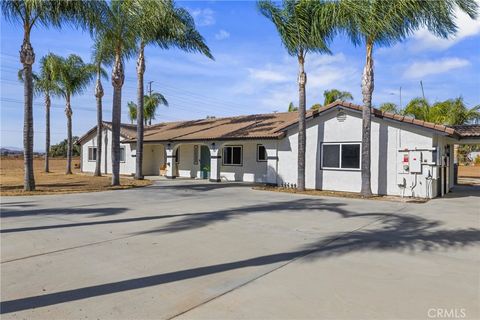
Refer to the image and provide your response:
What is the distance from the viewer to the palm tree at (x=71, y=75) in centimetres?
2742

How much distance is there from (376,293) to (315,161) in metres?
13.4

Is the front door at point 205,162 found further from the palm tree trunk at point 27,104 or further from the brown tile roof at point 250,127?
the palm tree trunk at point 27,104

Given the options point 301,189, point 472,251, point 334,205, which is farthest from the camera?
point 301,189

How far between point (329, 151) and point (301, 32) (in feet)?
18.2

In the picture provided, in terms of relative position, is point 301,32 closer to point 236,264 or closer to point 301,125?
point 301,125

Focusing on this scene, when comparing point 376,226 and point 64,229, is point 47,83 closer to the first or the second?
point 64,229

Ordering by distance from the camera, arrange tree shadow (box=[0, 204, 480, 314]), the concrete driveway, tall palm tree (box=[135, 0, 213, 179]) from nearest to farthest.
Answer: the concrete driveway, tree shadow (box=[0, 204, 480, 314]), tall palm tree (box=[135, 0, 213, 179])

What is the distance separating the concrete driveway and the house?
4.88 meters

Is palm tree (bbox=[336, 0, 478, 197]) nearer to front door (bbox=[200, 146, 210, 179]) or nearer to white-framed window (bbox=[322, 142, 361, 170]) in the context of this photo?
white-framed window (bbox=[322, 142, 361, 170])

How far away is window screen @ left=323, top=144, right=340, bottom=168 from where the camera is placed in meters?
16.8

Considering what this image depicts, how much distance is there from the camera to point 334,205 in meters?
12.1

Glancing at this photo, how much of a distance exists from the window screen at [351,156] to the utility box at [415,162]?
225 centimetres

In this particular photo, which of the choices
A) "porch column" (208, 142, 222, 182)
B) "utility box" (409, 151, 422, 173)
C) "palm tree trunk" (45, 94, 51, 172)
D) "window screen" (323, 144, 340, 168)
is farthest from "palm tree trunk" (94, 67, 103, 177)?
"utility box" (409, 151, 422, 173)

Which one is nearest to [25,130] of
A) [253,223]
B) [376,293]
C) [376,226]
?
[253,223]
